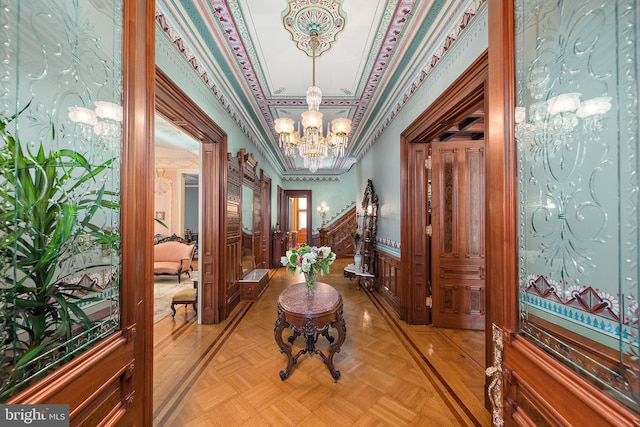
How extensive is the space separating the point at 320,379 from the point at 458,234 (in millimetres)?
2415

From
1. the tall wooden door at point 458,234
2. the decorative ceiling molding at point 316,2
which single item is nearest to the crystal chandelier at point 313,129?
the decorative ceiling molding at point 316,2

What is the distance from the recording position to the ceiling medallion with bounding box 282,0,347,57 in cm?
206

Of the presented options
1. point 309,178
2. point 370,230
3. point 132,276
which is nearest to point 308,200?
point 309,178

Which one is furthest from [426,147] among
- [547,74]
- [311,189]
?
[311,189]

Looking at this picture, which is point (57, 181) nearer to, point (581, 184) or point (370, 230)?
point (581, 184)

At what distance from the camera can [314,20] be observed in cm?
220

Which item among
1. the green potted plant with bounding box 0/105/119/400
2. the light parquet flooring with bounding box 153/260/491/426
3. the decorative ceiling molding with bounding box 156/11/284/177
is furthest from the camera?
the decorative ceiling molding with bounding box 156/11/284/177

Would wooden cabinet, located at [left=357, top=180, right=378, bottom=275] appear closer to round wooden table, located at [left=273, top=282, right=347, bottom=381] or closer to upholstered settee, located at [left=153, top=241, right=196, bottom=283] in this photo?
round wooden table, located at [left=273, top=282, right=347, bottom=381]

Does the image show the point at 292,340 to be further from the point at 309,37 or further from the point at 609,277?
the point at 309,37

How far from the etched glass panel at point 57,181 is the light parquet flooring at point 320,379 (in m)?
1.39

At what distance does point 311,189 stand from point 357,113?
5.09 metres

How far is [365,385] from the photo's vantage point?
1.97 m

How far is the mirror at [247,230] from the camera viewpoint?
4410mm

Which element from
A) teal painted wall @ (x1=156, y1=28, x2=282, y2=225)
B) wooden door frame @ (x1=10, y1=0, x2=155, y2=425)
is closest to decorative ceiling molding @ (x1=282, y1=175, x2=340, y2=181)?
teal painted wall @ (x1=156, y1=28, x2=282, y2=225)
